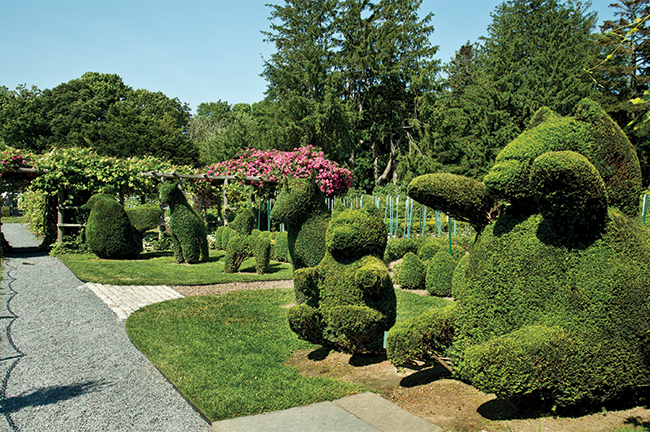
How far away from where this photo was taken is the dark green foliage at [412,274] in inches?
354

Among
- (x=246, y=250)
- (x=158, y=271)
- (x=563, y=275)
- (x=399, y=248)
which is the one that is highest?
(x=563, y=275)

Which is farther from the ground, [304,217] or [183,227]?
[304,217]

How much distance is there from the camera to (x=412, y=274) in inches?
353

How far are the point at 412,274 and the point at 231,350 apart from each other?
4976 mm

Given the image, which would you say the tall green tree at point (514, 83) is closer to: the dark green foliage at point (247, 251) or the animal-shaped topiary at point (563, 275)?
the dark green foliage at point (247, 251)

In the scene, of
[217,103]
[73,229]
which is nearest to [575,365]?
[73,229]

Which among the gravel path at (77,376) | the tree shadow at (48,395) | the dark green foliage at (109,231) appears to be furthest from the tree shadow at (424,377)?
the dark green foliage at (109,231)

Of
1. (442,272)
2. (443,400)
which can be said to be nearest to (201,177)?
(442,272)

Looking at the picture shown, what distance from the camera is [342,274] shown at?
181 inches

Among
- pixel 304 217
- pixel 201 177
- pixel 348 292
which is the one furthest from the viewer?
pixel 201 177

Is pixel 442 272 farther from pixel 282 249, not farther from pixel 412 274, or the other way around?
pixel 282 249

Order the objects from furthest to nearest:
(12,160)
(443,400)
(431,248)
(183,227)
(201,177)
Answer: (201,177)
(12,160)
(183,227)
(431,248)
(443,400)

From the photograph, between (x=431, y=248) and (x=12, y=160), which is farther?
(x=12, y=160)

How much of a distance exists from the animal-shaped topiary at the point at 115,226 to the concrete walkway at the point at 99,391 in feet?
18.7
